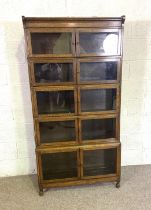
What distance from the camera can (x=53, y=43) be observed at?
174cm

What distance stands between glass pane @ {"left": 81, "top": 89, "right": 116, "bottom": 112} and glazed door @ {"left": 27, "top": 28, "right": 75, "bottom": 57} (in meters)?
0.42

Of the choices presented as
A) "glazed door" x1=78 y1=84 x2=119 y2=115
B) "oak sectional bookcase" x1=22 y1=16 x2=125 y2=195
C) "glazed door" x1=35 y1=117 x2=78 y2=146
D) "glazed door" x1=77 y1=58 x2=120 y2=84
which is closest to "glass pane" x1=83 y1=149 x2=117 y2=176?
"oak sectional bookcase" x1=22 y1=16 x2=125 y2=195

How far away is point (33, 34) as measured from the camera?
169 centimetres

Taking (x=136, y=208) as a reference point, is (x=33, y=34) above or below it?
above

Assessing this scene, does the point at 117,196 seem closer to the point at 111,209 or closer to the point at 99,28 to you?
the point at 111,209

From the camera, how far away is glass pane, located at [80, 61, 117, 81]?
182cm

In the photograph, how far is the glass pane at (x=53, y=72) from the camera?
5.80 ft

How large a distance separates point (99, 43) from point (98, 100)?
1.75 ft

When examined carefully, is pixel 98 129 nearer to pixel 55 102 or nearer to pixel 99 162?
pixel 99 162

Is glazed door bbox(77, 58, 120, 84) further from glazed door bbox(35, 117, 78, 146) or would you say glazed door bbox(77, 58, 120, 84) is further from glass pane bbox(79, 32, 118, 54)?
glazed door bbox(35, 117, 78, 146)

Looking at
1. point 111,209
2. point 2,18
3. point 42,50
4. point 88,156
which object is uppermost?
point 2,18

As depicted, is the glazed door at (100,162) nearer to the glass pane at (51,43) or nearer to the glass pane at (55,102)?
the glass pane at (55,102)

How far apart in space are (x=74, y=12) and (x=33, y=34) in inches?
23.7

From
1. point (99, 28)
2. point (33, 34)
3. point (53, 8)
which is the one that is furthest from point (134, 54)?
point (33, 34)
